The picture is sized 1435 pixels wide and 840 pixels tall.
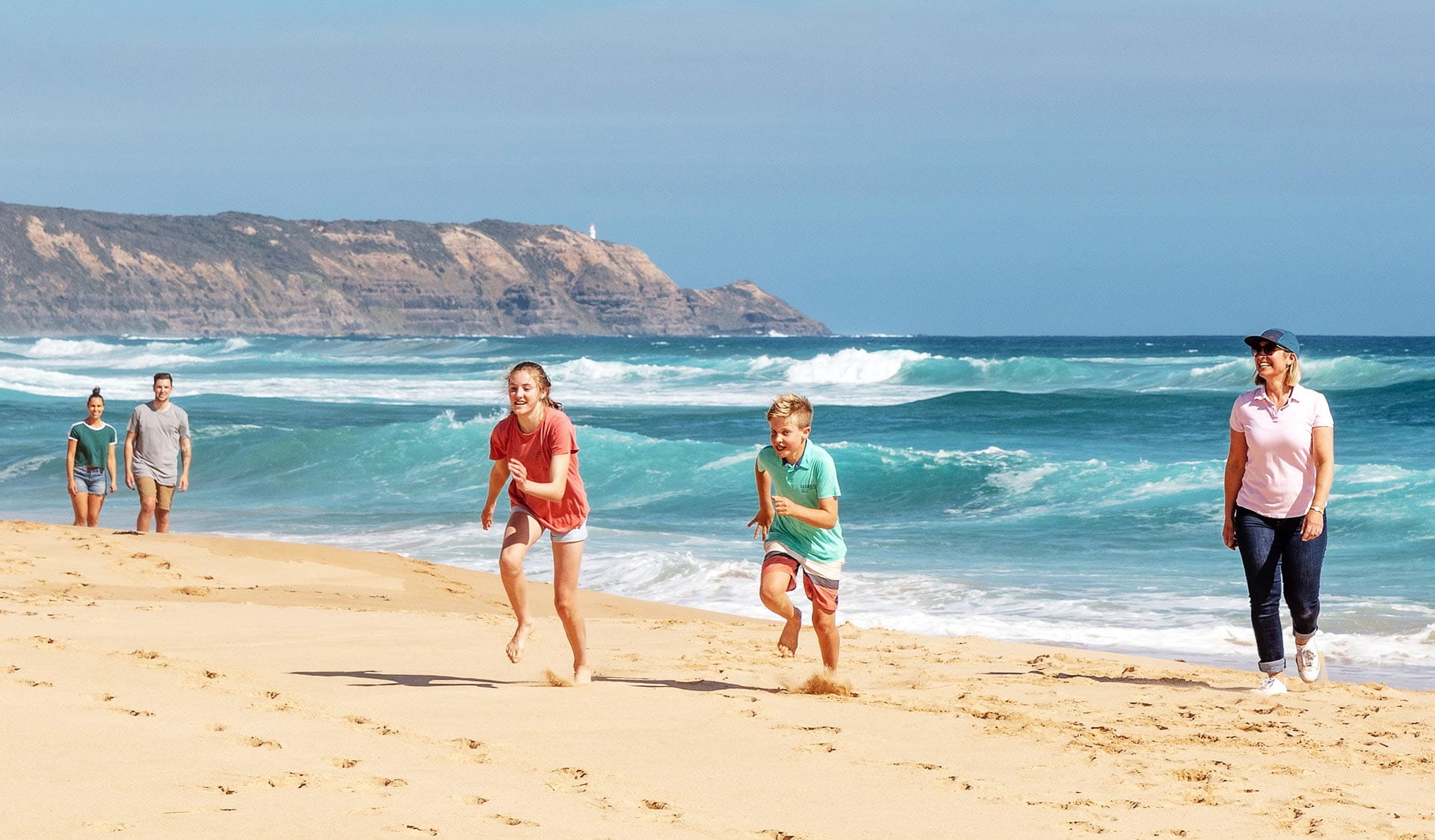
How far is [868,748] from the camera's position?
4.81 metres

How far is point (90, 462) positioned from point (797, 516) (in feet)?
24.6

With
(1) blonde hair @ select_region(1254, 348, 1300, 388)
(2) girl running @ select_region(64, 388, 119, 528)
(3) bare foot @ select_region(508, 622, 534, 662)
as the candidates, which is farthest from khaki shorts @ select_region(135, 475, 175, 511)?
(1) blonde hair @ select_region(1254, 348, 1300, 388)

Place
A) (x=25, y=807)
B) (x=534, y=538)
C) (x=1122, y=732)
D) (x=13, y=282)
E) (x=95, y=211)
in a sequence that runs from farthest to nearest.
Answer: (x=95, y=211) → (x=13, y=282) → (x=534, y=538) → (x=1122, y=732) → (x=25, y=807)

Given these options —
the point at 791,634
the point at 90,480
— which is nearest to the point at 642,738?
the point at 791,634

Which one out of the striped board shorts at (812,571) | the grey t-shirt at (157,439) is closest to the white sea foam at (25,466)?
the grey t-shirt at (157,439)

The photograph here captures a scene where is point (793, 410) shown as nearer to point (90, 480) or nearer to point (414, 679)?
point (414, 679)

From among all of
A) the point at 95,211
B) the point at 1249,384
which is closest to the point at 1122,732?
the point at 1249,384

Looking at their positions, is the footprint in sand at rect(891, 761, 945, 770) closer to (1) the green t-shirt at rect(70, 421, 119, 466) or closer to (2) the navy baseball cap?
(2) the navy baseball cap

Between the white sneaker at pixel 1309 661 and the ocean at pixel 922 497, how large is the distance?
1.33 m

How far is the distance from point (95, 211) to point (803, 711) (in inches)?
7163

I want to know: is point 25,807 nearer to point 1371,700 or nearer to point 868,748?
point 868,748

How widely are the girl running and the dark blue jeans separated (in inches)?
322

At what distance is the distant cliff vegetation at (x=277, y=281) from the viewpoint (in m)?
150

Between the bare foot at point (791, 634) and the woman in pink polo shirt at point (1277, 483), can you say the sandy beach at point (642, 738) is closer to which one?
the bare foot at point (791, 634)
